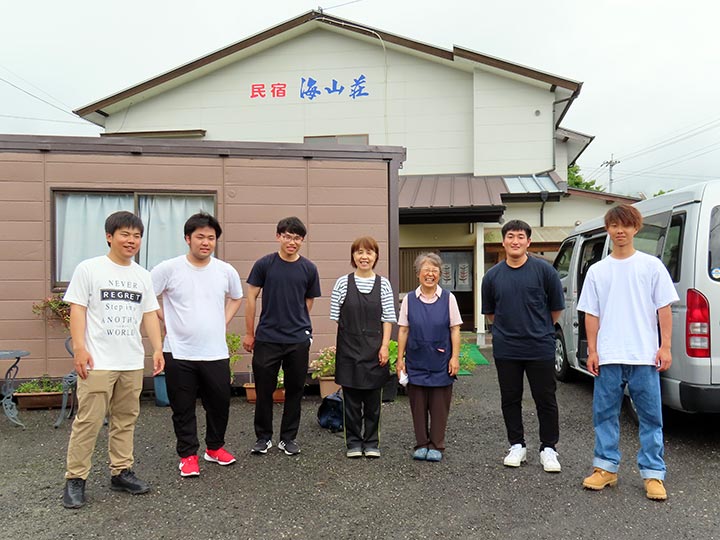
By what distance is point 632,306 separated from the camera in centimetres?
330

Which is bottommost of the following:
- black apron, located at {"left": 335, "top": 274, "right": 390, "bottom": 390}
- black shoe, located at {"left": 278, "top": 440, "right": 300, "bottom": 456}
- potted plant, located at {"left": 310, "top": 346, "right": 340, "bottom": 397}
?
black shoe, located at {"left": 278, "top": 440, "right": 300, "bottom": 456}

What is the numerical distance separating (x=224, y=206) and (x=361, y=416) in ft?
9.99

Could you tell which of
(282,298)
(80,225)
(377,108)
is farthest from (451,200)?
(282,298)

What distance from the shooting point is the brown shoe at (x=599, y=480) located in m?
3.36

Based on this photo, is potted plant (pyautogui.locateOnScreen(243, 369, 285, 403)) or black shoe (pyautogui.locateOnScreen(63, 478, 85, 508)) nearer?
black shoe (pyautogui.locateOnScreen(63, 478, 85, 508))

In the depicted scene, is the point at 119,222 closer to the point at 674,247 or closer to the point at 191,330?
the point at 191,330

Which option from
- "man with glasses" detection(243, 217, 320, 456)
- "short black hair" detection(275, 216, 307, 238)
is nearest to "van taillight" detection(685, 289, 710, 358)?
"man with glasses" detection(243, 217, 320, 456)

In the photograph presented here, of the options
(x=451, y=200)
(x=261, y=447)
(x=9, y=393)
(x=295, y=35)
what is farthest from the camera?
(x=295, y=35)

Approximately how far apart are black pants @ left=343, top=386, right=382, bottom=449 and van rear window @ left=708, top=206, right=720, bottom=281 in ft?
7.88

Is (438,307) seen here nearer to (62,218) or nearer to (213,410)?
(213,410)

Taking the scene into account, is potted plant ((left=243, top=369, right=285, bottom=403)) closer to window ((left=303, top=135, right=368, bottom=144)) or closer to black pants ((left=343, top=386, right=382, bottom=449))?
black pants ((left=343, top=386, right=382, bottom=449))

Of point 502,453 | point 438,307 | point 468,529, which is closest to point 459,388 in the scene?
point 502,453

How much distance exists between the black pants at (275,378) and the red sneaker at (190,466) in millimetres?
580

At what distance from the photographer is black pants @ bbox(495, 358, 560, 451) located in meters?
3.68
